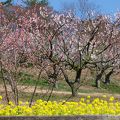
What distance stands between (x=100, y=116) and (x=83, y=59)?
1340 cm

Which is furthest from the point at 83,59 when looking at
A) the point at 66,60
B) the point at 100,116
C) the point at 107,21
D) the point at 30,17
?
the point at 100,116

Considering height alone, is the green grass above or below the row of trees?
below

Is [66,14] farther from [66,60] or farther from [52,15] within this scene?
[66,60]

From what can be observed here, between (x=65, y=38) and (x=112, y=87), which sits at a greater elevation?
(x=65, y=38)

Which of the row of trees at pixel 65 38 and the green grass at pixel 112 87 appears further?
the green grass at pixel 112 87

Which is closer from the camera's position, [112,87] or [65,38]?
[65,38]

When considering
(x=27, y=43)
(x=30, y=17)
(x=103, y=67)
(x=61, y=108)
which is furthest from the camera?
(x=103, y=67)

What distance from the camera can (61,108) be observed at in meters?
7.76

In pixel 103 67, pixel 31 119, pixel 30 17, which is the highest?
pixel 30 17

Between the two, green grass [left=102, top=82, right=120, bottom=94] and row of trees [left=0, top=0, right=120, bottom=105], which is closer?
row of trees [left=0, top=0, right=120, bottom=105]

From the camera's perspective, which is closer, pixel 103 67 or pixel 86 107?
pixel 86 107

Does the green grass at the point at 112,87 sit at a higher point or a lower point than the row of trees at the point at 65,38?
lower

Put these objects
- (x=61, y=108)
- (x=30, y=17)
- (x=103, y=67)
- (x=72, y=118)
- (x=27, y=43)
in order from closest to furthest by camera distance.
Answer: (x=72, y=118) < (x=61, y=108) < (x=27, y=43) < (x=30, y=17) < (x=103, y=67)

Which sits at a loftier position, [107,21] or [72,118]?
[107,21]
